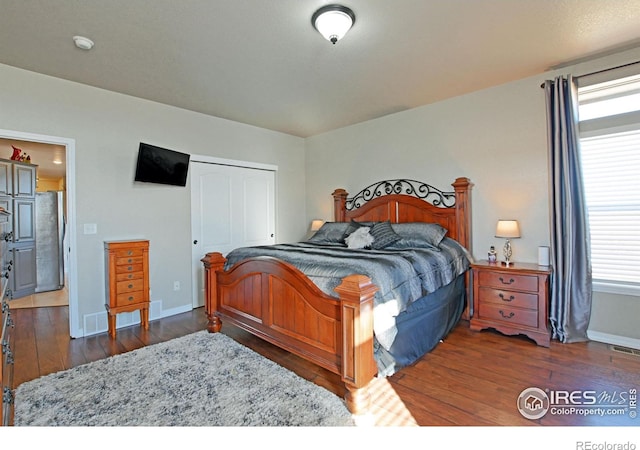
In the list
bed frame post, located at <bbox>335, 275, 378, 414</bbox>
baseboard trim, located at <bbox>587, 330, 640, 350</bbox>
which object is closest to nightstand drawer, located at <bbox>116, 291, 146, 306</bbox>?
bed frame post, located at <bbox>335, 275, 378, 414</bbox>

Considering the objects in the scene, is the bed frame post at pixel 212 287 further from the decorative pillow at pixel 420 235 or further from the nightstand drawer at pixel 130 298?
the decorative pillow at pixel 420 235

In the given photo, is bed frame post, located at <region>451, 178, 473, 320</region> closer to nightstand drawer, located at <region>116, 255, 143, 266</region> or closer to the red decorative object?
nightstand drawer, located at <region>116, 255, 143, 266</region>

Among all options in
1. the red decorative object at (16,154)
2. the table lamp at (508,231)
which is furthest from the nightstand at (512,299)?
the red decorative object at (16,154)

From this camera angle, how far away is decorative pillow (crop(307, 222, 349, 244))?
3.83m

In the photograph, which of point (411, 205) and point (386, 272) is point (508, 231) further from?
point (386, 272)

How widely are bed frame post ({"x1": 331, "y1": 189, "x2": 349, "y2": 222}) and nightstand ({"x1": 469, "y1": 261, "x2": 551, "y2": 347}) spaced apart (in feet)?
6.87

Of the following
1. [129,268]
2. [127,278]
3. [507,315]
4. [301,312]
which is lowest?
[507,315]

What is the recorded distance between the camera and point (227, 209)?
14.8ft

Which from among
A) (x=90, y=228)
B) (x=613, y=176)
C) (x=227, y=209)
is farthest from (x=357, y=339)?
(x=227, y=209)

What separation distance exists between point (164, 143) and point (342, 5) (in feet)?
9.04

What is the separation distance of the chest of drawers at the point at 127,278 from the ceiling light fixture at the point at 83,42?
178 cm

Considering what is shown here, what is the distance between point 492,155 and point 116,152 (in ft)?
13.8
